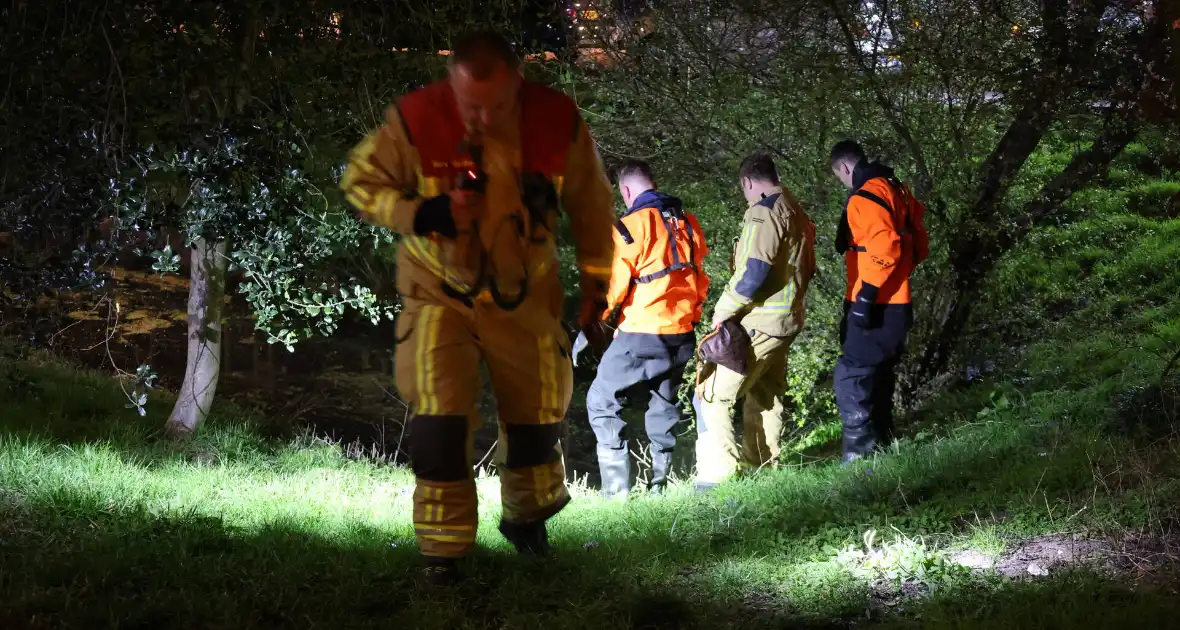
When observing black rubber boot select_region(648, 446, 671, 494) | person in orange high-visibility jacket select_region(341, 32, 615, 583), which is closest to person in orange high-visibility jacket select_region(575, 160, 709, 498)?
black rubber boot select_region(648, 446, 671, 494)

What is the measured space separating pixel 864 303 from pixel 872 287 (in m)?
0.11

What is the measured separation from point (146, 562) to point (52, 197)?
5.16ft

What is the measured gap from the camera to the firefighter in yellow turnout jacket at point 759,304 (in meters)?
6.01

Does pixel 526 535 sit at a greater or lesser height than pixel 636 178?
lesser

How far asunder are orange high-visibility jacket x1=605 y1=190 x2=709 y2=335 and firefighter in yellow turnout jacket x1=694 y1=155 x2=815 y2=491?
25 centimetres

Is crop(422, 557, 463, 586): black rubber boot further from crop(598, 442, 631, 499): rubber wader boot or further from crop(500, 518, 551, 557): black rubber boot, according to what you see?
crop(598, 442, 631, 499): rubber wader boot

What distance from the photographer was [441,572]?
3.59 m

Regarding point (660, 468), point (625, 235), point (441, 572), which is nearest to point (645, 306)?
point (625, 235)

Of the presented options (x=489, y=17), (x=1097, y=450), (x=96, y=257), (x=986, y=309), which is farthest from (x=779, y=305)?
(x=96, y=257)

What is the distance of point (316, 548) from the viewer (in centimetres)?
393

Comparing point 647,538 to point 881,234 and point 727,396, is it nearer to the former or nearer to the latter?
point 727,396

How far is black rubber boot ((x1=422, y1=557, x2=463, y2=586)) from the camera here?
358 centimetres

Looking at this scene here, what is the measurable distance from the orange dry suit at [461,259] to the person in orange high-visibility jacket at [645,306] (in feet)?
6.75

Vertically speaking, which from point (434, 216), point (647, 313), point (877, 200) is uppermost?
point (877, 200)
